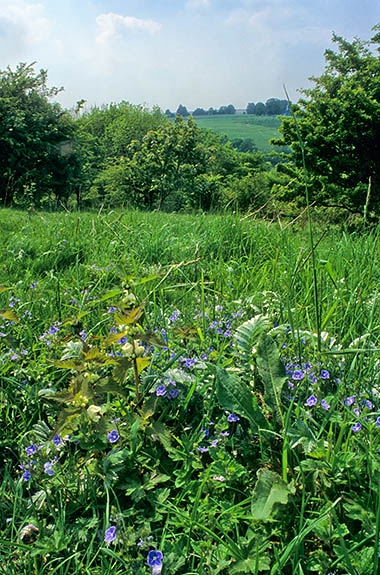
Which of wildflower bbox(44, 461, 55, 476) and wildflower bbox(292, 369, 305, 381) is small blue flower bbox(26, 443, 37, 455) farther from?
wildflower bbox(292, 369, 305, 381)

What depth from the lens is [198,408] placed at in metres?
1.40

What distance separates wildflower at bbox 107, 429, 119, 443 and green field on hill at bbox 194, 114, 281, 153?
319ft

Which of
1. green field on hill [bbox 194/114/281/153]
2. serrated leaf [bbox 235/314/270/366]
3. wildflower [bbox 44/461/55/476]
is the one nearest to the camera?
wildflower [bbox 44/461/55/476]

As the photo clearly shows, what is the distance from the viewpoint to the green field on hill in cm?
10007

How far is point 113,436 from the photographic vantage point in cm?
113

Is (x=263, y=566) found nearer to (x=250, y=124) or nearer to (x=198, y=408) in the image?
(x=198, y=408)

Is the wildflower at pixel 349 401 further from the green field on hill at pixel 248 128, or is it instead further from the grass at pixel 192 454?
the green field on hill at pixel 248 128

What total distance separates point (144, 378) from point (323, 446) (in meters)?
0.61

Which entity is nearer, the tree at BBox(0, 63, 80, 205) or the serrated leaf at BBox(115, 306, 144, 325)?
the serrated leaf at BBox(115, 306, 144, 325)

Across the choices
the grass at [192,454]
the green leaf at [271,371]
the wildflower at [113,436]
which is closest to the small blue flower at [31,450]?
the grass at [192,454]

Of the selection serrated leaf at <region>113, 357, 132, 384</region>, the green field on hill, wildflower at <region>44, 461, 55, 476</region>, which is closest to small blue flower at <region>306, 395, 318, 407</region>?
serrated leaf at <region>113, 357, 132, 384</region>

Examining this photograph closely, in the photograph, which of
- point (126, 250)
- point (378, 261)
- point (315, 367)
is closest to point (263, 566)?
point (315, 367)

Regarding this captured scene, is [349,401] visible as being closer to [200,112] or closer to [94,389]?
[94,389]

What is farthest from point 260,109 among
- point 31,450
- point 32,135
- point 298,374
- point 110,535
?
point 110,535
